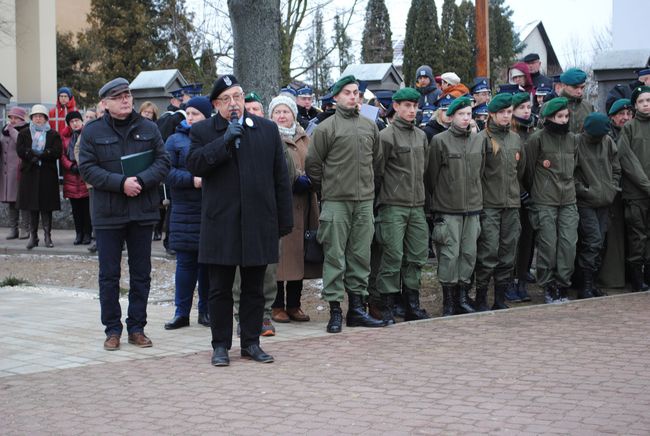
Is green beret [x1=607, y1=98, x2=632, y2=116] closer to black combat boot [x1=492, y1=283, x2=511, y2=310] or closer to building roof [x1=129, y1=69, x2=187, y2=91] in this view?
black combat boot [x1=492, y1=283, x2=511, y2=310]

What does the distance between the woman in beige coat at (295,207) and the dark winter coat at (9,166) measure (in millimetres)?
8230

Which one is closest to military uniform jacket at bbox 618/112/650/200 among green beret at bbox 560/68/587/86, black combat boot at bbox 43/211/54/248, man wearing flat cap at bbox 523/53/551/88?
green beret at bbox 560/68/587/86

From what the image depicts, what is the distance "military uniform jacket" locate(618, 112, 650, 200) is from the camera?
1048cm

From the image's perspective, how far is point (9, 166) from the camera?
52.5ft

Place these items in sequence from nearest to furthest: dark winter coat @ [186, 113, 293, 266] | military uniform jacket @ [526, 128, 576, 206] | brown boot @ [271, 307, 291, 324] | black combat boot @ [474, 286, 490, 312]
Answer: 1. dark winter coat @ [186, 113, 293, 266]
2. brown boot @ [271, 307, 291, 324]
3. black combat boot @ [474, 286, 490, 312]
4. military uniform jacket @ [526, 128, 576, 206]

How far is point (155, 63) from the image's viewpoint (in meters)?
43.5

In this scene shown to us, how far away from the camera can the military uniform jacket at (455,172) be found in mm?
9164

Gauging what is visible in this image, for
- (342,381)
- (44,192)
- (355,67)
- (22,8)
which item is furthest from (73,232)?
(22,8)

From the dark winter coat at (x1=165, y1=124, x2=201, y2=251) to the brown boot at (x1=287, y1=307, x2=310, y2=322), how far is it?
115cm

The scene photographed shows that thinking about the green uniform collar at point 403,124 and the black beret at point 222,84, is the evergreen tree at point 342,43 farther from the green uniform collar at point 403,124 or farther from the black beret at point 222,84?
the black beret at point 222,84

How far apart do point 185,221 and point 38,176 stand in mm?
7105

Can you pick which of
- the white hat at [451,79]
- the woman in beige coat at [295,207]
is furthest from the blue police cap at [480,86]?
the woman in beige coat at [295,207]

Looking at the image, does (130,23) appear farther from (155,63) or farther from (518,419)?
(518,419)

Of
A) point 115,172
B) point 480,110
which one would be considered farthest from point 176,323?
point 480,110
